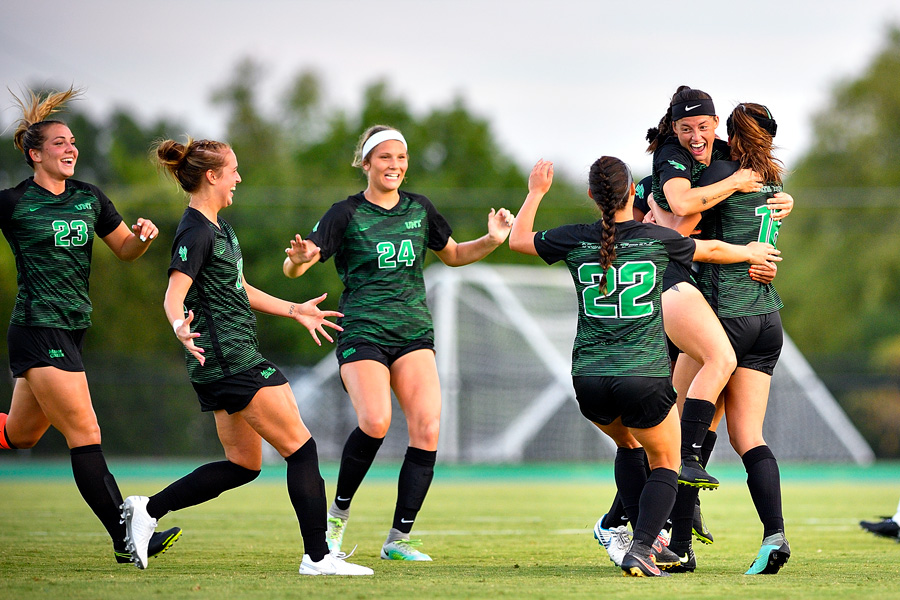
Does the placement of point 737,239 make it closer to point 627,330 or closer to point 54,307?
point 627,330

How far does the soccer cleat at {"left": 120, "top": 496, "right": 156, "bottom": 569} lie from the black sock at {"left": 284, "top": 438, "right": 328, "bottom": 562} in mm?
762

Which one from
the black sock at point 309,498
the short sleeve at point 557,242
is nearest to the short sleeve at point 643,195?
the short sleeve at point 557,242

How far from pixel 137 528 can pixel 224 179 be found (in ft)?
5.87

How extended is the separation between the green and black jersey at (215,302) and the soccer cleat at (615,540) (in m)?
2.14

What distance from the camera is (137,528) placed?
5184 millimetres

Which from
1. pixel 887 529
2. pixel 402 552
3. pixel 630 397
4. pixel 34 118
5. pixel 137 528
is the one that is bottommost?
pixel 887 529

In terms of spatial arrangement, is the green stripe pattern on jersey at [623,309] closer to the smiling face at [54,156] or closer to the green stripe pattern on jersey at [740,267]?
the green stripe pattern on jersey at [740,267]

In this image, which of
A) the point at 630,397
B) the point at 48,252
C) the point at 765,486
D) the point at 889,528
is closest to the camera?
the point at 630,397

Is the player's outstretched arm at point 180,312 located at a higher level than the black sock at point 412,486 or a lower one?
higher

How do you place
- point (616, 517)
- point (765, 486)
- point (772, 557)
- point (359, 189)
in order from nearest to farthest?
1. point (772, 557)
2. point (765, 486)
3. point (616, 517)
4. point (359, 189)

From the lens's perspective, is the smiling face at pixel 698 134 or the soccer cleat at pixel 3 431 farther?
the soccer cleat at pixel 3 431

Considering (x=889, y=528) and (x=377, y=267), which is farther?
(x=889, y=528)

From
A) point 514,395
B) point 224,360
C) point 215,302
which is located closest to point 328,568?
point 224,360

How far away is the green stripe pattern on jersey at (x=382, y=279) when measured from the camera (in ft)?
19.9
